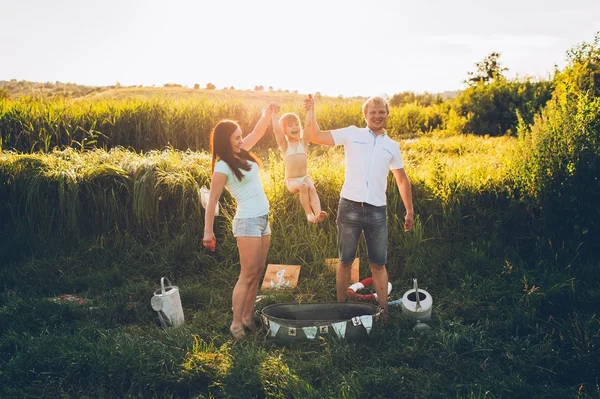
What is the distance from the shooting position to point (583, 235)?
5.72 m

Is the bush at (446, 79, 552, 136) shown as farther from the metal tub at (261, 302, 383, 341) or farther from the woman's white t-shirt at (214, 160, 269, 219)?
the woman's white t-shirt at (214, 160, 269, 219)

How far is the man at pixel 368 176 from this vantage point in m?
4.47

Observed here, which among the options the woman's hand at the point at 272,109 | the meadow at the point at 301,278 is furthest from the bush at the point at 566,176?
the woman's hand at the point at 272,109

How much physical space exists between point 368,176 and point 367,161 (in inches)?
5.2

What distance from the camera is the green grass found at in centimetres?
381

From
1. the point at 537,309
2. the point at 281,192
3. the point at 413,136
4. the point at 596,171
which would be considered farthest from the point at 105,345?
the point at 413,136

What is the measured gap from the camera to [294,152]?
4891 millimetres

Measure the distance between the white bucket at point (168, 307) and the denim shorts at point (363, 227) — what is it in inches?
64.2

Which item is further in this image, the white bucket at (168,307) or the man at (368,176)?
the white bucket at (168,307)

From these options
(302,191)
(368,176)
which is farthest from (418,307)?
(302,191)

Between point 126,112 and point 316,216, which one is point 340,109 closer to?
point 126,112

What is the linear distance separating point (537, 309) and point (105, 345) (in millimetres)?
3858

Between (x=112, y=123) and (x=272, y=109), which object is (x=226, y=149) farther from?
(x=112, y=123)

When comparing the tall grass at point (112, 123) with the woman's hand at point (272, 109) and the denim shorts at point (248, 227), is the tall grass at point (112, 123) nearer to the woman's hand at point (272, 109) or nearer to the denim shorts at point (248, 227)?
the woman's hand at point (272, 109)
